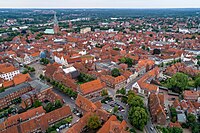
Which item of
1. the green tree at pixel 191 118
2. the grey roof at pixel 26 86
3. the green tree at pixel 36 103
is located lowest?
the green tree at pixel 36 103

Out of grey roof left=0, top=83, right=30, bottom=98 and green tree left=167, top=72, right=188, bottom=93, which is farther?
green tree left=167, top=72, right=188, bottom=93

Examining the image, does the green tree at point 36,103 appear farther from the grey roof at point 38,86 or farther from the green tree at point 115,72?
the green tree at point 115,72

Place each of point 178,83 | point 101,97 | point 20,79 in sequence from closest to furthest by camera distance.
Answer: point 101,97 → point 178,83 → point 20,79

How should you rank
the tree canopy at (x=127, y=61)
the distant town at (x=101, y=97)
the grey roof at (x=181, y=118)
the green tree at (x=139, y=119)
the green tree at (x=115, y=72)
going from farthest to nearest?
the tree canopy at (x=127, y=61)
the green tree at (x=115, y=72)
the grey roof at (x=181, y=118)
the distant town at (x=101, y=97)
the green tree at (x=139, y=119)

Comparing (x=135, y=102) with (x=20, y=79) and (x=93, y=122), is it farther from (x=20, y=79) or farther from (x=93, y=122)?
(x=20, y=79)

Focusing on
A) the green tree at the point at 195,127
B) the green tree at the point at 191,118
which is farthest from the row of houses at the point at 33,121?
the green tree at the point at 195,127

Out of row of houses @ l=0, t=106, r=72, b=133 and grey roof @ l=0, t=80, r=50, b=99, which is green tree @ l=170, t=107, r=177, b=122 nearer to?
row of houses @ l=0, t=106, r=72, b=133

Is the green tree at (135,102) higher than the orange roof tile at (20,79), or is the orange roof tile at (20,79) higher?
the green tree at (135,102)

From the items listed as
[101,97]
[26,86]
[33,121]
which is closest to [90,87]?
[101,97]

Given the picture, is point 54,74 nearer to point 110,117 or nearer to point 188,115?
point 110,117

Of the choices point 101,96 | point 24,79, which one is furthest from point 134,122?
point 24,79

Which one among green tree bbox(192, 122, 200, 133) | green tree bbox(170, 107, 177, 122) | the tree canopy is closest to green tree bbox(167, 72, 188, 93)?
green tree bbox(170, 107, 177, 122)

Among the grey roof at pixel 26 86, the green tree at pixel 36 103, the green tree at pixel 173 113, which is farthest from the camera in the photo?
the grey roof at pixel 26 86
